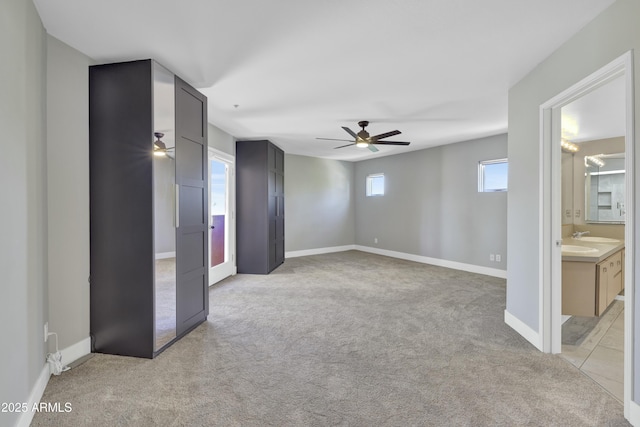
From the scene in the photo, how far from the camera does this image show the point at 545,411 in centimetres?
186

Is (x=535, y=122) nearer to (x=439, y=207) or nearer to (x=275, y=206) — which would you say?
(x=439, y=207)

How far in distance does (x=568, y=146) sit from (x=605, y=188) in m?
0.79

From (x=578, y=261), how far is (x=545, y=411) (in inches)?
73.5

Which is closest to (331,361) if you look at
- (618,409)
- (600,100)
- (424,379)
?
(424,379)

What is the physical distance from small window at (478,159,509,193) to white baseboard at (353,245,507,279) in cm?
143

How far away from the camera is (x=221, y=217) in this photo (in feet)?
17.1

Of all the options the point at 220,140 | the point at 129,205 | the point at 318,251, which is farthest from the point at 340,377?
the point at 318,251

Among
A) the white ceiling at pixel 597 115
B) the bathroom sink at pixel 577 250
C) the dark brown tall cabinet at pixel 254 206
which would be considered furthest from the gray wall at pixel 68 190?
the bathroom sink at pixel 577 250

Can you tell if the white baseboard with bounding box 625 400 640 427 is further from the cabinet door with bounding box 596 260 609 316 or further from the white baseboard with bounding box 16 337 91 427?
the white baseboard with bounding box 16 337 91 427

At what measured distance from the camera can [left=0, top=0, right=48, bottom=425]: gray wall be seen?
1.54m

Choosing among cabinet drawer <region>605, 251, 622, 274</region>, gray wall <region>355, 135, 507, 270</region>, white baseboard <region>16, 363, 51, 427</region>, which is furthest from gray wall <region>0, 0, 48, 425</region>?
gray wall <region>355, 135, 507, 270</region>

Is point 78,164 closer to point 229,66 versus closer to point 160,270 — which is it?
point 160,270

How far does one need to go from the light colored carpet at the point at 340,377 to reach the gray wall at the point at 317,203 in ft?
12.6

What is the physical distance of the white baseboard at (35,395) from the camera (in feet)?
5.53
